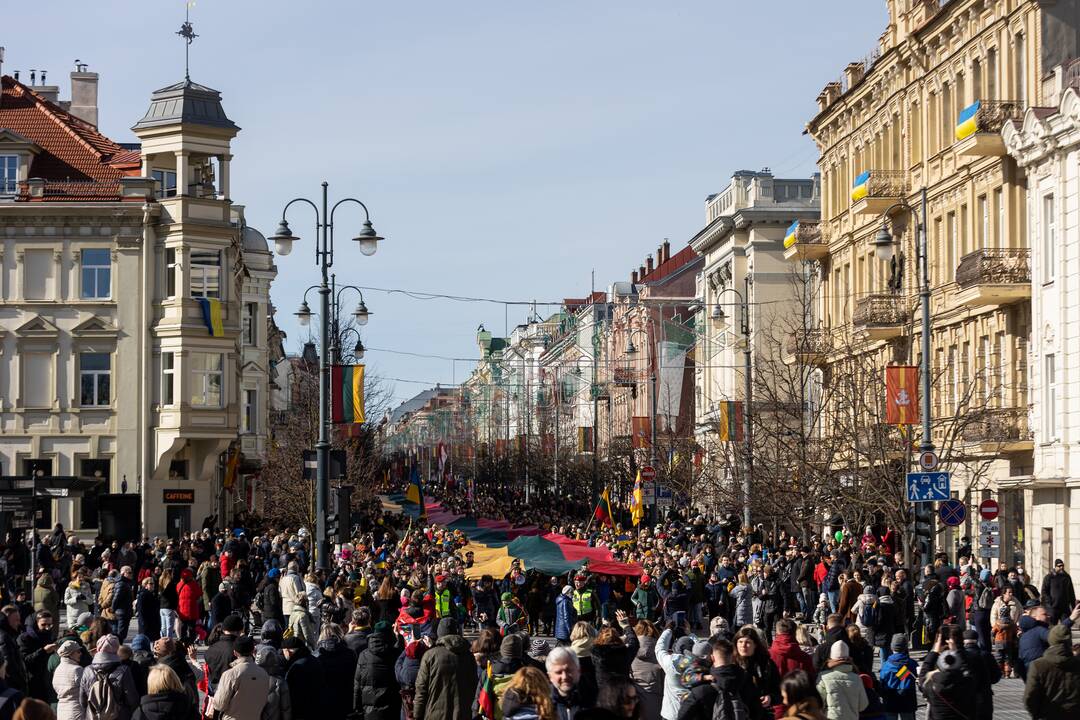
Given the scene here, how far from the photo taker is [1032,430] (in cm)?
4038

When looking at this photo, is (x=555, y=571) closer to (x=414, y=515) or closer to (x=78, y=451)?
(x=78, y=451)

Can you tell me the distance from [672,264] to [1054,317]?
7075 cm

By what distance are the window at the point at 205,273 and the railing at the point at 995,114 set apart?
2329 cm

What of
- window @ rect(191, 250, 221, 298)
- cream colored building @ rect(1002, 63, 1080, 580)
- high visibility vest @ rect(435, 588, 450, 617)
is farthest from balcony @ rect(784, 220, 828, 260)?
high visibility vest @ rect(435, 588, 450, 617)

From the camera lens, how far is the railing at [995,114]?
42.1 metres

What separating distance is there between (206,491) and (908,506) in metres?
Answer: 26.8

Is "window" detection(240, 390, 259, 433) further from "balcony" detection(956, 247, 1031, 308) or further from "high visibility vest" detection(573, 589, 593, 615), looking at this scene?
"high visibility vest" detection(573, 589, 593, 615)

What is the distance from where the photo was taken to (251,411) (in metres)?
81.9

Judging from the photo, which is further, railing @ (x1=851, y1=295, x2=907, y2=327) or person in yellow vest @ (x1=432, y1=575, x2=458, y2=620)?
railing @ (x1=851, y1=295, x2=907, y2=327)

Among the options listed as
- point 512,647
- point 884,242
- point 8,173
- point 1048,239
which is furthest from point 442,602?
point 8,173

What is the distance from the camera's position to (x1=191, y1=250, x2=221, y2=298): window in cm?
5475

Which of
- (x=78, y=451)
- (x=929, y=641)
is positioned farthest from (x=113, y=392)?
(x=929, y=641)

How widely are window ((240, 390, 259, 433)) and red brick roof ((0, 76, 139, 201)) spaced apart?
75.7 ft

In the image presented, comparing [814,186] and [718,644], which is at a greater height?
[814,186]
